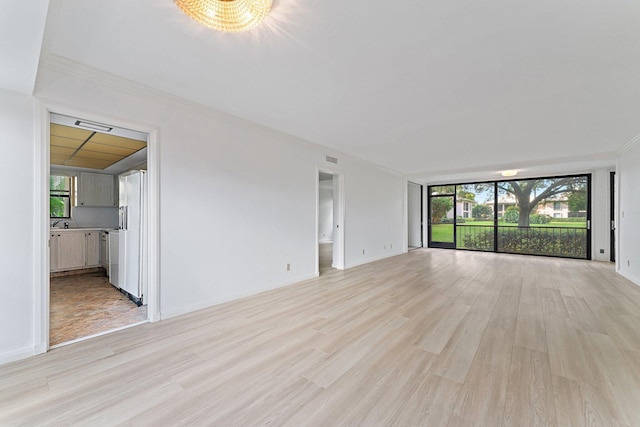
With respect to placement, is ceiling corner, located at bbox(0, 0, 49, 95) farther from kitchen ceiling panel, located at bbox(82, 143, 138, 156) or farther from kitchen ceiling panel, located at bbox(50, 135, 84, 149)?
kitchen ceiling panel, located at bbox(82, 143, 138, 156)

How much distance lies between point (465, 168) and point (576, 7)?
585 centimetres

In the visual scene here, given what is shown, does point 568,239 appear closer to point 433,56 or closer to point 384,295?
point 384,295

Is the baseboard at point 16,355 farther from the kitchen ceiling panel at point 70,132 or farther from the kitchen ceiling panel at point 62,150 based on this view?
the kitchen ceiling panel at point 62,150

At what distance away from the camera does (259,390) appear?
1746 mm

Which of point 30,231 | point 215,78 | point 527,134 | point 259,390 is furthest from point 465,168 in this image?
point 30,231

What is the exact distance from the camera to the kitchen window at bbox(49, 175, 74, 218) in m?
5.55

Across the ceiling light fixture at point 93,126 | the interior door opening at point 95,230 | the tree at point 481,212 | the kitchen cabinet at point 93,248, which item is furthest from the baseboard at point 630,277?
the kitchen cabinet at point 93,248

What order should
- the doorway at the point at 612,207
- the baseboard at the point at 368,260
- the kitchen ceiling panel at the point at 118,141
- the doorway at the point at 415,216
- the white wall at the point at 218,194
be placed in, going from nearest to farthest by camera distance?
the white wall at the point at 218,194 → the kitchen ceiling panel at the point at 118,141 → the baseboard at the point at 368,260 → the doorway at the point at 612,207 → the doorway at the point at 415,216

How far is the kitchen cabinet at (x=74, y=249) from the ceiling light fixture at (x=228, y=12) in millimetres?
5462

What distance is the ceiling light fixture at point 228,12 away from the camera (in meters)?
1.53

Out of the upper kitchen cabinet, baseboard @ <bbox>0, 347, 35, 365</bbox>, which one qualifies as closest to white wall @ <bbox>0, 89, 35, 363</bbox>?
baseboard @ <bbox>0, 347, 35, 365</bbox>

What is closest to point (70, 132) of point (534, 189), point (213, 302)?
point (213, 302)

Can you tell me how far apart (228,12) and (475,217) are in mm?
9226

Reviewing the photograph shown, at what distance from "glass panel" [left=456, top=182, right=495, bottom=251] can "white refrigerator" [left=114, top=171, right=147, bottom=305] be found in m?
9.04
